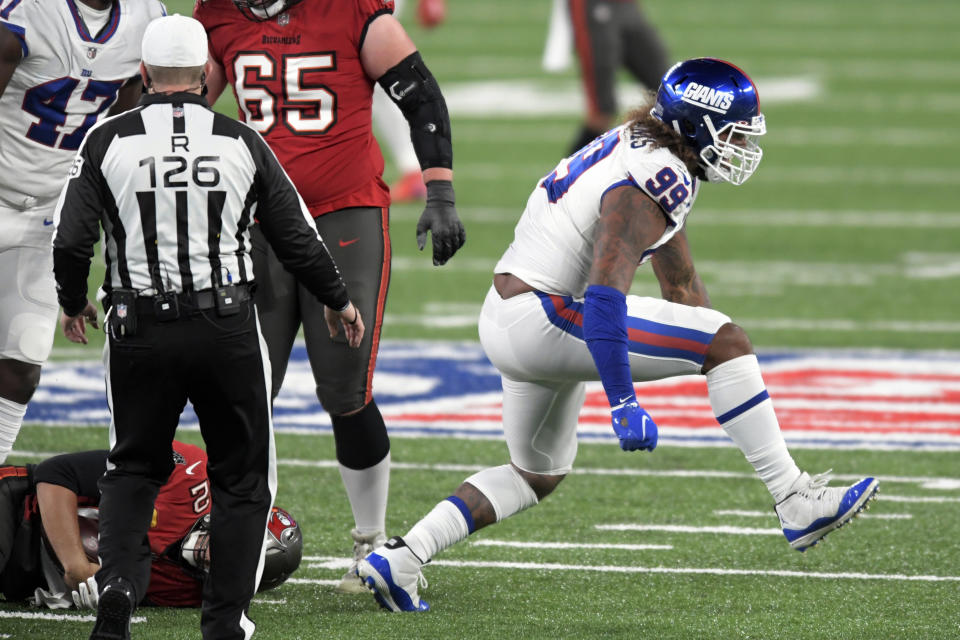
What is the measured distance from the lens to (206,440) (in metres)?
4.00

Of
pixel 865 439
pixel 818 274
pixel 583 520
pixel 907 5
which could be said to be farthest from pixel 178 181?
pixel 907 5

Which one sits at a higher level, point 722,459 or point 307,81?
point 307,81

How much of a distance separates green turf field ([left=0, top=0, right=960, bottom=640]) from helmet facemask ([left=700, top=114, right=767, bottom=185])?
3.86ft

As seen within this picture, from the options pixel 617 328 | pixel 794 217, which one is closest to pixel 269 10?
pixel 617 328

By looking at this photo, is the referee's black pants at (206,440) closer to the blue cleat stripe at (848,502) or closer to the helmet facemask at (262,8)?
the helmet facemask at (262,8)

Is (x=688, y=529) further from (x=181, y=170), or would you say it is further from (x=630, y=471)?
(x=181, y=170)

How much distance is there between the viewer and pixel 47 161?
5.09m

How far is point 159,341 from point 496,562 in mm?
1730

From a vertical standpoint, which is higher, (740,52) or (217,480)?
(217,480)

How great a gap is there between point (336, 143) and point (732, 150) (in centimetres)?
116

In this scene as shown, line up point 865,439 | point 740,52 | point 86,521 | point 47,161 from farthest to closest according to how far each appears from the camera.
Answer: point 740,52, point 865,439, point 47,161, point 86,521

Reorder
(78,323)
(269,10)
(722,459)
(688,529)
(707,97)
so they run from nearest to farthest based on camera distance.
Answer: (78,323), (707,97), (269,10), (688,529), (722,459)

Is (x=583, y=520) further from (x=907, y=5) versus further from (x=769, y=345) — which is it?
(x=907, y=5)

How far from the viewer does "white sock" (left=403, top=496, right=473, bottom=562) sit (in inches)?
183
